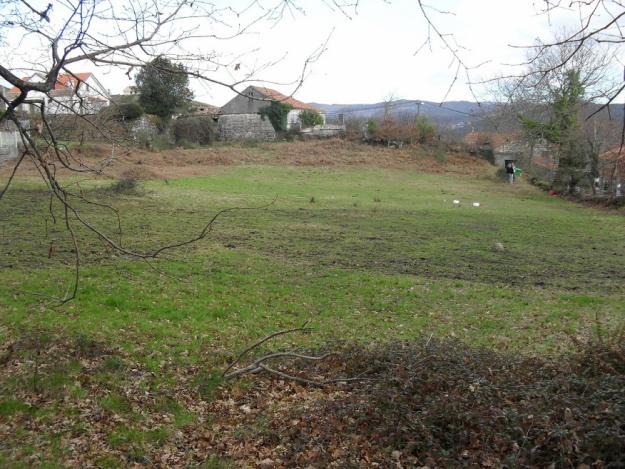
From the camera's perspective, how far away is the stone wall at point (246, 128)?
45938mm

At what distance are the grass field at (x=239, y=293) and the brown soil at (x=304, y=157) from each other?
48.8 feet

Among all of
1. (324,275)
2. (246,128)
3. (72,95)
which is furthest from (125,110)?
(246,128)

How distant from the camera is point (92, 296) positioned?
8172mm

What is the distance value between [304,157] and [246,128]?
9142 mm

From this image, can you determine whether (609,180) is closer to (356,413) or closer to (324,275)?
(324,275)

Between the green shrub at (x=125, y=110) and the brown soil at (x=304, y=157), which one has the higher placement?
the green shrub at (x=125, y=110)

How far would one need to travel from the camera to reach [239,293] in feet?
30.1

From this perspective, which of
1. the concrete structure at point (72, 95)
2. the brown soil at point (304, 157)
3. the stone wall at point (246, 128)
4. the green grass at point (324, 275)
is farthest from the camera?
the stone wall at point (246, 128)

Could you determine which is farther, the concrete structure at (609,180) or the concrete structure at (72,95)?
the concrete structure at (609,180)

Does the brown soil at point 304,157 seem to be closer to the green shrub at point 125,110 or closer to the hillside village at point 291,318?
the hillside village at point 291,318

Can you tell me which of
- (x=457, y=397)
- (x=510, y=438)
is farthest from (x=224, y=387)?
(x=510, y=438)

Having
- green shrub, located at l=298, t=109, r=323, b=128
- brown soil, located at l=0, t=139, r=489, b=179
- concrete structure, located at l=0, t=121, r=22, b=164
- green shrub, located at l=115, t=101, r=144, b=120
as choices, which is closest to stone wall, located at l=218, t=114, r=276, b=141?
green shrub, located at l=298, t=109, r=323, b=128

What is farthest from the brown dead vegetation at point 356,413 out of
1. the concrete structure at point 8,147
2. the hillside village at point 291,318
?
the concrete structure at point 8,147

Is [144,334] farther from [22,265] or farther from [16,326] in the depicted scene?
[22,265]
